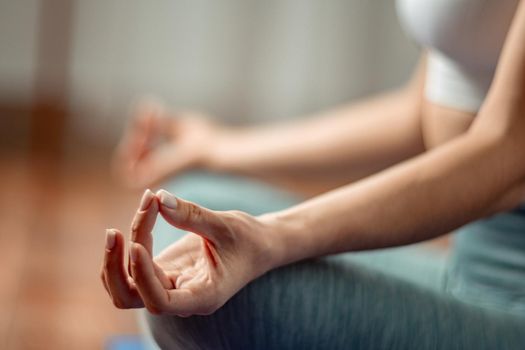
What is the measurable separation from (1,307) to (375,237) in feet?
3.48

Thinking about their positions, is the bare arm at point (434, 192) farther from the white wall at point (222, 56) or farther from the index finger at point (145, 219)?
the white wall at point (222, 56)

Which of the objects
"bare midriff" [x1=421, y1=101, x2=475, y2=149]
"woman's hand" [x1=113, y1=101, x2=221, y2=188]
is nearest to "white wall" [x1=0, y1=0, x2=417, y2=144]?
"woman's hand" [x1=113, y1=101, x2=221, y2=188]

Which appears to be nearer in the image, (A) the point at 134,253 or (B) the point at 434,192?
(A) the point at 134,253

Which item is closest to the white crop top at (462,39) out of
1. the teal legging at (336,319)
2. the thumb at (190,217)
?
the teal legging at (336,319)

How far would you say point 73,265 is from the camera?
1.86 meters

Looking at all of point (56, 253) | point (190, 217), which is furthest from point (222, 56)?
point (190, 217)

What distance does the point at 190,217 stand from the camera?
2.08ft

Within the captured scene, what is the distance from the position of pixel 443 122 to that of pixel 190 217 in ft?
1.19

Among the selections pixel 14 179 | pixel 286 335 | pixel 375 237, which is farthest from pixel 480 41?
pixel 14 179

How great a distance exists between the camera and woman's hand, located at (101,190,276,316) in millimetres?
620

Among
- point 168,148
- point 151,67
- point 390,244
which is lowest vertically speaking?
point 151,67

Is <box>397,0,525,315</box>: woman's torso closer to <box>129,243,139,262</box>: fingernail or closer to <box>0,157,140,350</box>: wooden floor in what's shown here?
<box>129,243,139,262</box>: fingernail

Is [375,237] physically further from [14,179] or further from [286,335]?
[14,179]

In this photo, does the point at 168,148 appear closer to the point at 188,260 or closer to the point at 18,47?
the point at 188,260
